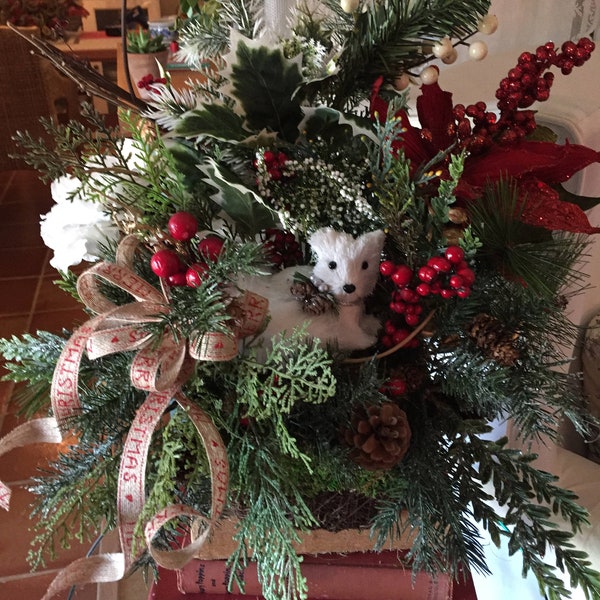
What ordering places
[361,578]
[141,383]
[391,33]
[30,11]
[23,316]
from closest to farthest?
[141,383]
[391,33]
[361,578]
[23,316]
[30,11]

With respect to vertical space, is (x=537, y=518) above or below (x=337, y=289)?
below

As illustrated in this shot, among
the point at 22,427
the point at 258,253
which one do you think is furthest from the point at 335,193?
the point at 22,427

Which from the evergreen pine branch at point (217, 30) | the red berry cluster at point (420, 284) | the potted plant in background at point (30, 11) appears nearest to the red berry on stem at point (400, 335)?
the red berry cluster at point (420, 284)

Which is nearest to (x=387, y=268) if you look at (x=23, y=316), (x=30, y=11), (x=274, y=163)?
(x=274, y=163)

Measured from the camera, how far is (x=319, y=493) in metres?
0.56

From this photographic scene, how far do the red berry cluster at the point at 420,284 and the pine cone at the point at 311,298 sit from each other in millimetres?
51

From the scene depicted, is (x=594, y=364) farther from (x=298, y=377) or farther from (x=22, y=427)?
(x=22, y=427)

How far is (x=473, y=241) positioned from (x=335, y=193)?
112mm

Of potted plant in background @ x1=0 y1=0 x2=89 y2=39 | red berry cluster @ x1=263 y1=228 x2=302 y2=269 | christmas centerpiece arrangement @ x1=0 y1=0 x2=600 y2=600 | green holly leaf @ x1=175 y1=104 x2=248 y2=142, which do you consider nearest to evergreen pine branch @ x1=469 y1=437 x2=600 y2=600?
christmas centerpiece arrangement @ x1=0 y1=0 x2=600 y2=600

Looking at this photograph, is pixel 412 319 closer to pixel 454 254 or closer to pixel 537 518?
pixel 454 254

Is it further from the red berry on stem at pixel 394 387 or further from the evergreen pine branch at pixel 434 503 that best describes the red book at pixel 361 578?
the red berry on stem at pixel 394 387

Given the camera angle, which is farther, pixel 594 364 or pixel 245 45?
pixel 594 364

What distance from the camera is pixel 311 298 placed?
1.64ft

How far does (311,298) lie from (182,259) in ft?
0.34
